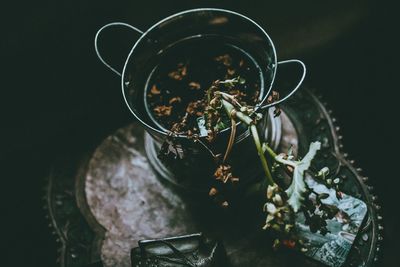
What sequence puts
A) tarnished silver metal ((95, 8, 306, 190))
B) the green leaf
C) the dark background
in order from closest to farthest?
1. the green leaf
2. tarnished silver metal ((95, 8, 306, 190))
3. the dark background

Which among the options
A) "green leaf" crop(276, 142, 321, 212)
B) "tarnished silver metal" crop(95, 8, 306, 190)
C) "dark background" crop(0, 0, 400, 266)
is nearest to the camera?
"green leaf" crop(276, 142, 321, 212)

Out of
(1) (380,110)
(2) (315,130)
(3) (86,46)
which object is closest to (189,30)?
(2) (315,130)

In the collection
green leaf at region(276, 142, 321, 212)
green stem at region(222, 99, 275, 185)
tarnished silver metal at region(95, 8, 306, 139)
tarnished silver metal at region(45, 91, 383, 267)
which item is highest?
tarnished silver metal at region(95, 8, 306, 139)

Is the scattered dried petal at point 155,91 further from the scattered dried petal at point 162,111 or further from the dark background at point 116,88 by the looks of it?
the dark background at point 116,88

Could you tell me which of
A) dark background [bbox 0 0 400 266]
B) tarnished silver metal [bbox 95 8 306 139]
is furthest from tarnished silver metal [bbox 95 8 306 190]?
dark background [bbox 0 0 400 266]

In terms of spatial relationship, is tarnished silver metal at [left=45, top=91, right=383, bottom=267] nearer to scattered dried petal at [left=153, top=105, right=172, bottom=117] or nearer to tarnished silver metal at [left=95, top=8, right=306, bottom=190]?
tarnished silver metal at [left=95, top=8, right=306, bottom=190]

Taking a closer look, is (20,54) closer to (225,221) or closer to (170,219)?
(170,219)

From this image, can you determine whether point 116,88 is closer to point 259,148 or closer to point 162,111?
point 162,111

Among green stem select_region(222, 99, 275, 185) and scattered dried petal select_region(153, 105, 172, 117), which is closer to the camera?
green stem select_region(222, 99, 275, 185)

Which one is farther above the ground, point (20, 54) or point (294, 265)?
point (20, 54)
